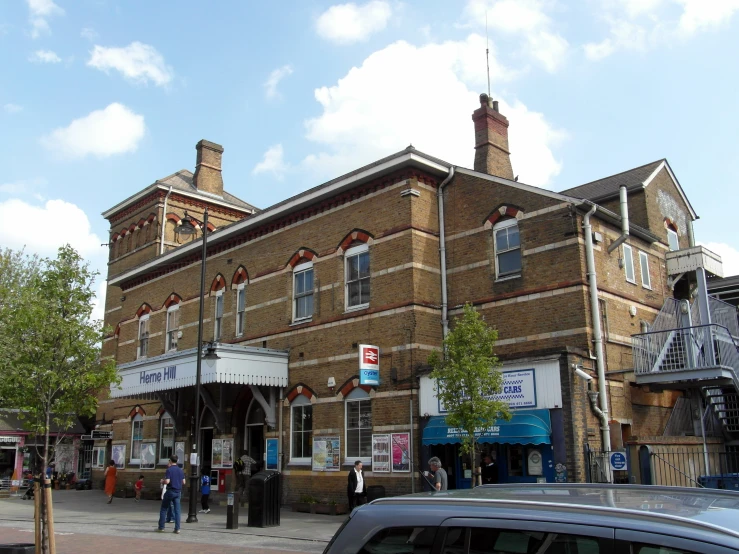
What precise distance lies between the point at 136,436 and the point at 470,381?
62.1 ft

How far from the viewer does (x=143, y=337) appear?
29.7 metres

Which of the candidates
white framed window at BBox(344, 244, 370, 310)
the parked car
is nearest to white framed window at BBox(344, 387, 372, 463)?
white framed window at BBox(344, 244, 370, 310)

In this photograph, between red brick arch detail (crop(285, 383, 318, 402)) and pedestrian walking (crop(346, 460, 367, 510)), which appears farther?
red brick arch detail (crop(285, 383, 318, 402))

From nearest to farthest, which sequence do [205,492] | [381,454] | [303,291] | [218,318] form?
[381,454] < [205,492] < [303,291] < [218,318]

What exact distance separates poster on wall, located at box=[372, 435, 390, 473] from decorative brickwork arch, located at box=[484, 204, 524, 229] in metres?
6.22

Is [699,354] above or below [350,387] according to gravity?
above

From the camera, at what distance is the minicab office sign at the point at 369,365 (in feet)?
60.1

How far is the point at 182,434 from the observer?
83.4 ft

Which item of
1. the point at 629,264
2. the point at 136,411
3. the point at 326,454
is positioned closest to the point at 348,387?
the point at 326,454

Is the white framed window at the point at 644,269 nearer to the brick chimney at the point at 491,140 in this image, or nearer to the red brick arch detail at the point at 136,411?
the brick chimney at the point at 491,140

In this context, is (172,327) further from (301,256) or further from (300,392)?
(300,392)

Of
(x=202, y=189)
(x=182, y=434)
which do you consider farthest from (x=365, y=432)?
(x=202, y=189)

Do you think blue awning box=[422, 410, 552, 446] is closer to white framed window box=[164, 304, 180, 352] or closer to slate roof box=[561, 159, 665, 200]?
slate roof box=[561, 159, 665, 200]

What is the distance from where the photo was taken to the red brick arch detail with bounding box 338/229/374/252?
20.2 m
